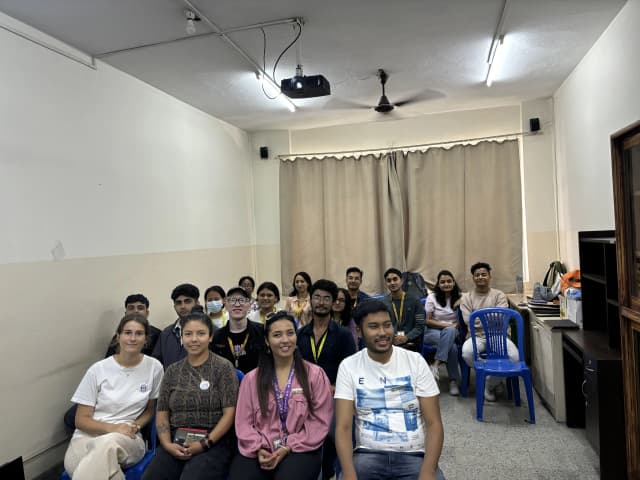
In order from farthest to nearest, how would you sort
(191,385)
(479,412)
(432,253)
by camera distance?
(432,253) < (479,412) < (191,385)

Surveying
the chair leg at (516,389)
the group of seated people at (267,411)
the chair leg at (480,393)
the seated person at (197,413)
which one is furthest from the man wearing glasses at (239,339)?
the chair leg at (516,389)

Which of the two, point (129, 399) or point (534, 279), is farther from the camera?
point (534, 279)

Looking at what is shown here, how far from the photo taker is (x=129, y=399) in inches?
96.0

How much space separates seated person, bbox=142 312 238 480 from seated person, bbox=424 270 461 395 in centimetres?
249

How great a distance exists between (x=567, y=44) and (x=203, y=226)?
3.98 meters

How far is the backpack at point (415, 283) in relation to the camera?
5.52 meters

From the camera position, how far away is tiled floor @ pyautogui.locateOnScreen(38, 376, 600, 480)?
275 cm

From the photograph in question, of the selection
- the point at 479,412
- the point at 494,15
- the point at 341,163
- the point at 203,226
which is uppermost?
the point at 494,15

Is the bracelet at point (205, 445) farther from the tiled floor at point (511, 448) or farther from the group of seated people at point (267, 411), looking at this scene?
the tiled floor at point (511, 448)

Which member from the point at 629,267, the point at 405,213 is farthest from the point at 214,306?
the point at 629,267

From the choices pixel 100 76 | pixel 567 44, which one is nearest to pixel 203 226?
pixel 100 76

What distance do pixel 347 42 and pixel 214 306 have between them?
251cm

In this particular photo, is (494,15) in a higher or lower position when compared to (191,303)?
higher

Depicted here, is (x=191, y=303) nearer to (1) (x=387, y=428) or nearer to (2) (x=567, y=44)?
(1) (x=387, y=428)
